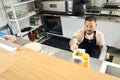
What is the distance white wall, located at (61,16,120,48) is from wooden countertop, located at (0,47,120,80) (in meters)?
1.89

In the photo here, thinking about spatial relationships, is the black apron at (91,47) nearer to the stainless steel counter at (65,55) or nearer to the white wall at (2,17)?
the stainless steel counter at (65,55)

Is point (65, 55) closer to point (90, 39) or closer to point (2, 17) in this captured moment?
point (90, 39)

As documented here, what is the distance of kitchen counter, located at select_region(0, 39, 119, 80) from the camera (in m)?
0.76

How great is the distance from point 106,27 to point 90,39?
938 mm

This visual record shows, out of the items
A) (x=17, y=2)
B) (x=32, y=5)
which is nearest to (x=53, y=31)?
(x=32, y=5)

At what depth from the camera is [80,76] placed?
2.49ft

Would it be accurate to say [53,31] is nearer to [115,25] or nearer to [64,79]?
[115,25]

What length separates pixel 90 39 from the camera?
1.80 metres

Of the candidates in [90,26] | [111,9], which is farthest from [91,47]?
[111,9]

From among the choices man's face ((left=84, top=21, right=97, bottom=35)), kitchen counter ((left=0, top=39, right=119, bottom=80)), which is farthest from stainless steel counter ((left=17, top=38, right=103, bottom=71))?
man's face ((left=84, top=21, right=97, bottom=35))

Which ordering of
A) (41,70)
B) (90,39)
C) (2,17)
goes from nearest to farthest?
1. (41,70)
2. (90,39)
3. (2,17)

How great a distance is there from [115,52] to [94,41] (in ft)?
3.86

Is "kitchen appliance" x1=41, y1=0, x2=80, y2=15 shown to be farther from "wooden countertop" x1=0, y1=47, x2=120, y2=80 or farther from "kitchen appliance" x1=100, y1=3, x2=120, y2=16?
"wooden countertop" x1=0, y1=47, x2=120, y2=80

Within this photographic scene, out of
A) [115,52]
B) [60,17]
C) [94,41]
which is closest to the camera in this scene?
[94,41]
